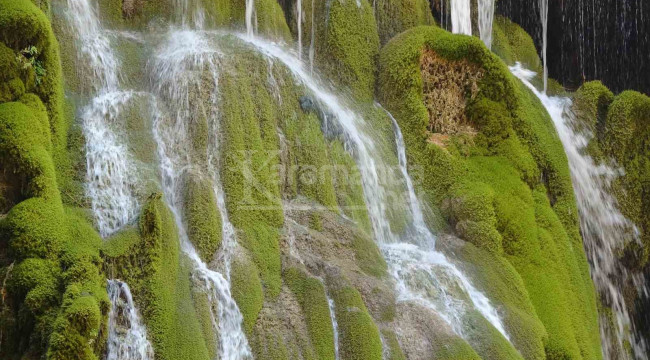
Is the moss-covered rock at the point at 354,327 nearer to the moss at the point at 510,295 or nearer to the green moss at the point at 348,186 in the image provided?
the green moss at the point at 348,186

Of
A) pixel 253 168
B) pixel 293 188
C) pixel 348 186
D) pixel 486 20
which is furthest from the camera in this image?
pixel 486 20

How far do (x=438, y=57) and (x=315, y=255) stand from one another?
6558 millimetres

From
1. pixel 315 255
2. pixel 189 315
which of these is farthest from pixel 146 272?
pixel 315 255

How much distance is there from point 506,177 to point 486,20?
6.83 meters

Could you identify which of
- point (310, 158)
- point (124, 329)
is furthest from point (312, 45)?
point (124, 329)

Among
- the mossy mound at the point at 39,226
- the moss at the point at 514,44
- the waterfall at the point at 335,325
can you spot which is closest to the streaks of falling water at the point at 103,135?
the mossy mound at the point at 39,226

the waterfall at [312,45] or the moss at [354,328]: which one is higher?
the waterfall at [312,45]

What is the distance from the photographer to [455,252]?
13.6 meters

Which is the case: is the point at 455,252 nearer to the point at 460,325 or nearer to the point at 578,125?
the point at 460,325

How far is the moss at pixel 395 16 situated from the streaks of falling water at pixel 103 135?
6783 mm

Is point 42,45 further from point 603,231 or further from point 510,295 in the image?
point 603,231

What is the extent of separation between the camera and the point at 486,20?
20594 mm

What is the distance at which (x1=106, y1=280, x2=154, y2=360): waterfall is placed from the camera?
29.4 ft

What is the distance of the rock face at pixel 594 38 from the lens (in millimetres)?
21078
